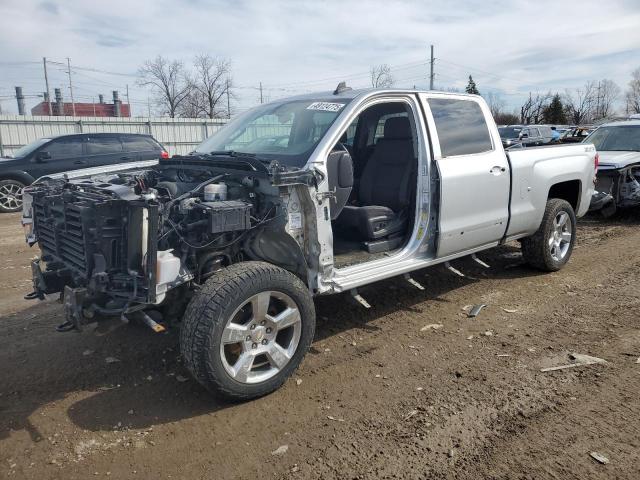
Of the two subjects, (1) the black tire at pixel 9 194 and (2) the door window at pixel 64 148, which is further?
(2) the door window at pixel 64 148

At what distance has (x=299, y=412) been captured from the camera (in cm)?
329


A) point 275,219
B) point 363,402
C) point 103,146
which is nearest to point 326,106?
point 275,219

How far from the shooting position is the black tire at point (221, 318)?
311cm

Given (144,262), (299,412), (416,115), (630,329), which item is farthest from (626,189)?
(144,262)

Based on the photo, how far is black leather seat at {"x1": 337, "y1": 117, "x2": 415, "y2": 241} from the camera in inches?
186

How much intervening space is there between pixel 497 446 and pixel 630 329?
7.68 feet

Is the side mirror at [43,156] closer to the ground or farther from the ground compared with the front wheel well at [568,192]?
farther from the ground

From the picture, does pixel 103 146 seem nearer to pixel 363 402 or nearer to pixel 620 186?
pixel 363 402

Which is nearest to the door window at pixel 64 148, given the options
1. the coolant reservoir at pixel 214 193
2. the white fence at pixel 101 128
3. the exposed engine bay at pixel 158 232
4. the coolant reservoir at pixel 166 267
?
the white fence at pixel 101 128

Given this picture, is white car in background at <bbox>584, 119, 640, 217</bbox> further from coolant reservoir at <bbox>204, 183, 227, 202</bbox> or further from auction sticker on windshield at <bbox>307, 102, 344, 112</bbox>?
coolant reservoir at <bbox>204, 183, 227, 202</bbox>

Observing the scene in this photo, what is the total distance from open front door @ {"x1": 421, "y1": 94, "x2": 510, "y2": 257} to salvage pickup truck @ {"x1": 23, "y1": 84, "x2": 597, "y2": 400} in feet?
0.05

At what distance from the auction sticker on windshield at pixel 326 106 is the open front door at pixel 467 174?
0.96 meters

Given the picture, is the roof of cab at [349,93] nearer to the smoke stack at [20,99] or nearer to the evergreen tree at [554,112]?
the smoke stack at [20,99]

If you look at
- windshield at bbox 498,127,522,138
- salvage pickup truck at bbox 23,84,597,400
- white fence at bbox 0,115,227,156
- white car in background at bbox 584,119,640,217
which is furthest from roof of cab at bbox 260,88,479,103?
windshield at bbox 498,127,522,138
